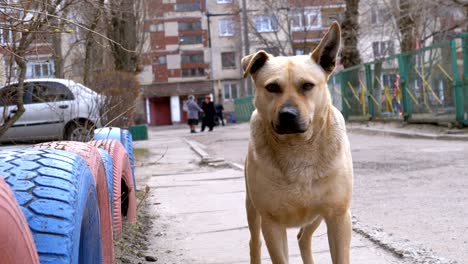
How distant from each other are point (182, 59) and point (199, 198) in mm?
66421

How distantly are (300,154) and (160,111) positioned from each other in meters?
70.4

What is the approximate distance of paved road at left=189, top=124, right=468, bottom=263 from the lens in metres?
5.05

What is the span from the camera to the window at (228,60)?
71000 mm

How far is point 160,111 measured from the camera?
73500 millimetres

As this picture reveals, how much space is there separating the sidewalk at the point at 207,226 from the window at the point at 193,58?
2506 inches

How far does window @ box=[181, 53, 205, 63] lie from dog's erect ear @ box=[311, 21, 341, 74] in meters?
70.5

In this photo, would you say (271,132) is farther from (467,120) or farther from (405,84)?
(405,84)

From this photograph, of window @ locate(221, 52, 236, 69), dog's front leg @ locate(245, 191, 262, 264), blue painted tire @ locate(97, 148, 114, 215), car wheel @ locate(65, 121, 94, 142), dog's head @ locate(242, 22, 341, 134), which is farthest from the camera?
window @ locate(221, 52, 236, 69)

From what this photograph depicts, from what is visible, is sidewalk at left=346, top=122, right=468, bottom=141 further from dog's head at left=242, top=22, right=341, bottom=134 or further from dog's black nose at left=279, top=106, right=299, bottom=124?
dog's black nose at left=279, top=106, right=299, bottom=124

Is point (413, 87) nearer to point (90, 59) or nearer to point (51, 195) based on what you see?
point (90, 59)

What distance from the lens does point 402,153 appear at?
1303 cm

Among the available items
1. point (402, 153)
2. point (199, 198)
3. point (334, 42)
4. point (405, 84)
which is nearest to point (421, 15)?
point (405, 84)

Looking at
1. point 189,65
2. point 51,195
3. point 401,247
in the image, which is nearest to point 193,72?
point 189,65

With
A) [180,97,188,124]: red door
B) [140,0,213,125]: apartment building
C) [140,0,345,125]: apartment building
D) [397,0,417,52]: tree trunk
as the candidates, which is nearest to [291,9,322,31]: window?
[397,0,417,52]: tree trunk
